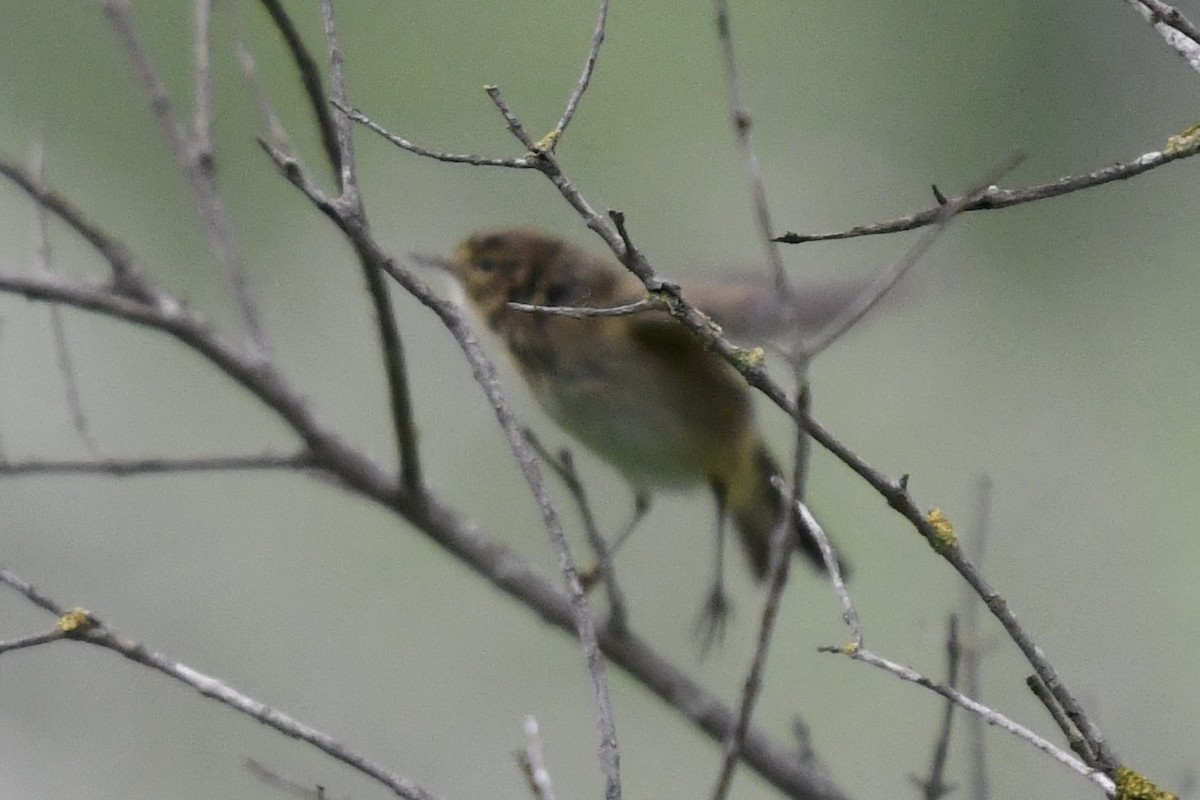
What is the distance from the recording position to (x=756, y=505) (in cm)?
275

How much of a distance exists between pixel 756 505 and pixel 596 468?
47 centimetres

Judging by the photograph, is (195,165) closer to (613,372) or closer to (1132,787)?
(613,372)

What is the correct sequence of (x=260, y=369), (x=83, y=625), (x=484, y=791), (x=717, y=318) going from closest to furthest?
1. (x=83, y=625)
2. (x=260, y=369)
3. (x=717, y=318)
4. (x=484, y=791)

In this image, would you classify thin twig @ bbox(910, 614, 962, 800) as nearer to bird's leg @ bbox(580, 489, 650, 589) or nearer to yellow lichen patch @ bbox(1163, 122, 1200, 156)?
yellow lichen patch @ bbox(1163, 122, 1200, 156)

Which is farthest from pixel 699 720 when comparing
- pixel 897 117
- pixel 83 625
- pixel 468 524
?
pixel 897 117

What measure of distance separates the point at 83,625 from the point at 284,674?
2432mm

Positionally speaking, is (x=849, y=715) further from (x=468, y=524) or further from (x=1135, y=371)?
(x=468, y=524)

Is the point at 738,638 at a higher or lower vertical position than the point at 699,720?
higher

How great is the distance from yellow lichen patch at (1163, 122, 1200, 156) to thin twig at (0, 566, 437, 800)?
0.69m

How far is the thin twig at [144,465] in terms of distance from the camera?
5.30ft

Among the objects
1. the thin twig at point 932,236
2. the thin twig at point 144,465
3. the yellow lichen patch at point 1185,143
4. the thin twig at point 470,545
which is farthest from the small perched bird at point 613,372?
the yellow lichen patch at point 1185,143

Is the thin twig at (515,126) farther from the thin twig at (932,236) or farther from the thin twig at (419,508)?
the thin twig at (419,508)

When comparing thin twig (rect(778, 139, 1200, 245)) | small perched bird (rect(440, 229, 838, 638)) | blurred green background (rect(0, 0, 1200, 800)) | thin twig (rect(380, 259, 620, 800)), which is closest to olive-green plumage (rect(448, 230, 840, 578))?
small perched bird (rect(440, 229, 838, 638))

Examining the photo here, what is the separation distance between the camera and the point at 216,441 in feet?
12.1
